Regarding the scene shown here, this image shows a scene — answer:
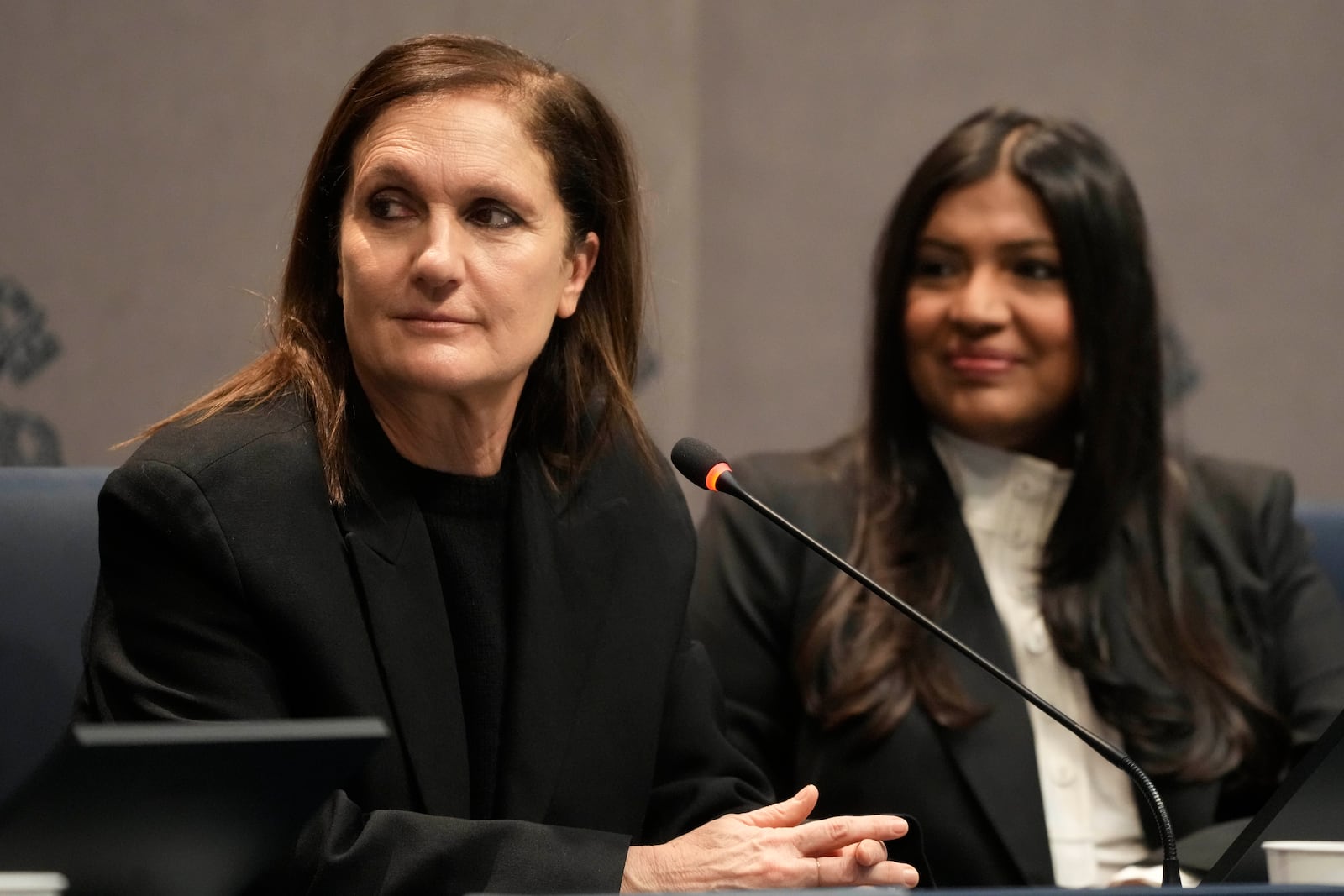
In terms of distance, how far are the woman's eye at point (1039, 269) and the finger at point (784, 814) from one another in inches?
39.4

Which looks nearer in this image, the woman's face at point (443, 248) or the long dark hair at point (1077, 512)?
the woman's face at point (443, 248)

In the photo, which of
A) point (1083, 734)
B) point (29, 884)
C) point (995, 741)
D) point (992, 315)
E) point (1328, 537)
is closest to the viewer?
point (29, 884)

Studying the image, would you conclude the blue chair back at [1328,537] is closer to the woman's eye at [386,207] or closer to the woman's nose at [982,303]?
the woman's nose at [982,303]

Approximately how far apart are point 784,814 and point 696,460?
342 mm

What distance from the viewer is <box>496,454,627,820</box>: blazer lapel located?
1609 millimetres

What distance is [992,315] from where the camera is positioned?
2203 millimetres

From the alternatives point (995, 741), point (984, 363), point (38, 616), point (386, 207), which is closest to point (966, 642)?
point (995, 741)

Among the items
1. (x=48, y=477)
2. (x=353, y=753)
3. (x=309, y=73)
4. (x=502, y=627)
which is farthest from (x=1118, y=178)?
(x=353, y=753)

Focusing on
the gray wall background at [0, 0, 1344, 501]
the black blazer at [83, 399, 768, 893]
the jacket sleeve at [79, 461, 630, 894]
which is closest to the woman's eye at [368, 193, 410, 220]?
the black blazer at [83, 399, 768, 893]

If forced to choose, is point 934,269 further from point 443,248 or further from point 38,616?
point 38,616

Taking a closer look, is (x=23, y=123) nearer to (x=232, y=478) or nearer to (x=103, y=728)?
(x=232, y=478)

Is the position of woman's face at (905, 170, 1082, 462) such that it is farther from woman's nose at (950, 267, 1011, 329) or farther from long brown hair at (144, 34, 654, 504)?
long brown hair at (144, 34, 654, 504)

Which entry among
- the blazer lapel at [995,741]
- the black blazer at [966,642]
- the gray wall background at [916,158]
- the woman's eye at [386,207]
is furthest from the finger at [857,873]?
the gray wall background at [916,158]

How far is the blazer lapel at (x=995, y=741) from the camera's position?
6.70ft
